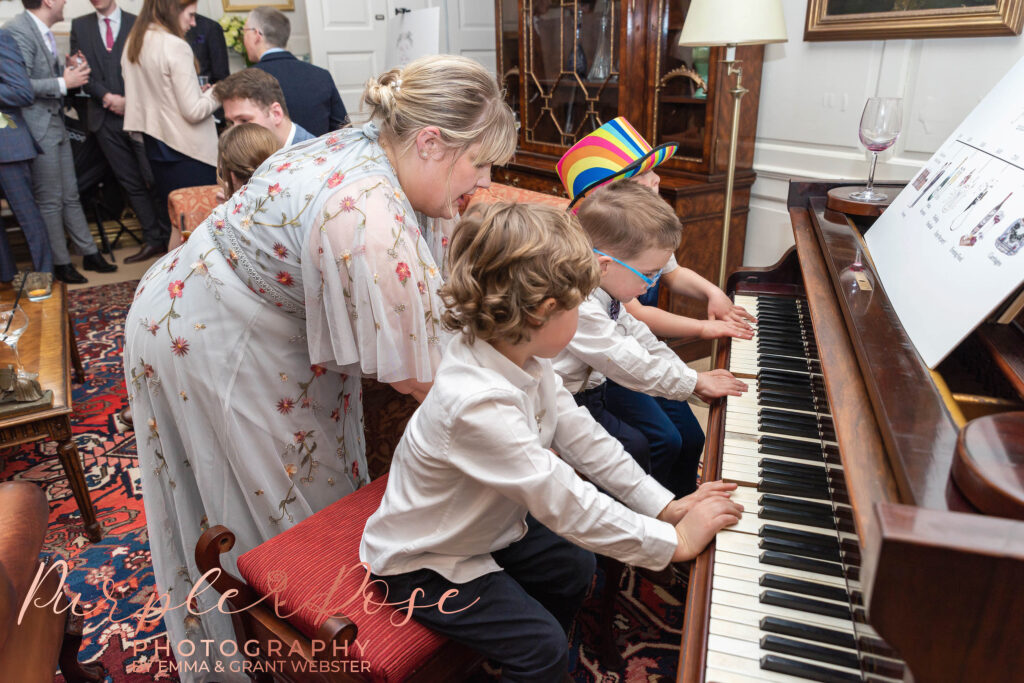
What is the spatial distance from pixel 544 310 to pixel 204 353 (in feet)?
2.56

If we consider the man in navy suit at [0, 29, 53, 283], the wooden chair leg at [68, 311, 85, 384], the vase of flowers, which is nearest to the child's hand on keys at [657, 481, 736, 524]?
the wooden chair leg at [68, 311, 85, 384]

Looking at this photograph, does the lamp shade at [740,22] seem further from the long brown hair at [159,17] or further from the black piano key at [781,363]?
the long brown hair at [159,17]

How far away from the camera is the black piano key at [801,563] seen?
92 cm

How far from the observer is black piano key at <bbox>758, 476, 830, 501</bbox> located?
1057mm

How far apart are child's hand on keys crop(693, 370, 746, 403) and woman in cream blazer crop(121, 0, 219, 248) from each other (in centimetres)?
417

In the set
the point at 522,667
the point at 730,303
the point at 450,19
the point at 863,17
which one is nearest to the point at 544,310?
the point at 522,667

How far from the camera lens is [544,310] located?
3.55 feet

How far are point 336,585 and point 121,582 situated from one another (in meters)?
1.32

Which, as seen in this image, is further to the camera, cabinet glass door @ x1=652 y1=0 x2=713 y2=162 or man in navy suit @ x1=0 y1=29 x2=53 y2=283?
man in navy suit @ x1=0 y1=29 x2=53 y2=283

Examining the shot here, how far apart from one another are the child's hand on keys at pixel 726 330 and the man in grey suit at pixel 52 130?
15.6ft

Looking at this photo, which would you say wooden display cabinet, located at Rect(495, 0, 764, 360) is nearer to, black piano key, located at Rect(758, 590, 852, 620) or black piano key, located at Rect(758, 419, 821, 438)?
black piano key, located at Rect(758, 419, 821, 438)

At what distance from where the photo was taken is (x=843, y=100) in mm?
2777

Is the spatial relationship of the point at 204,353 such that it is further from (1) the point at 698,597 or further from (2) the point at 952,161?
(2) the point at 952,161

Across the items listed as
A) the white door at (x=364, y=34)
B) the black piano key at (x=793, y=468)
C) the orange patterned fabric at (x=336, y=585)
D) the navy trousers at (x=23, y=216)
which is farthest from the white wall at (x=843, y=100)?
the navy trousers at (x=23, y=216)
